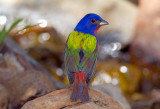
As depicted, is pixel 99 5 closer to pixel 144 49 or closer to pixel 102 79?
pixel 144 49

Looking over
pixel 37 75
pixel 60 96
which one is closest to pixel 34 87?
pixel 37 75

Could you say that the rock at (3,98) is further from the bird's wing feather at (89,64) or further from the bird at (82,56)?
the bird's wing feather at (89,64)

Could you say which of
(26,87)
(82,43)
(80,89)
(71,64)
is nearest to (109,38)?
(26,87)

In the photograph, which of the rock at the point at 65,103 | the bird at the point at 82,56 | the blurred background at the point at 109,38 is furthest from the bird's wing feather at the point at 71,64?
the blurred background at the point at 109,38

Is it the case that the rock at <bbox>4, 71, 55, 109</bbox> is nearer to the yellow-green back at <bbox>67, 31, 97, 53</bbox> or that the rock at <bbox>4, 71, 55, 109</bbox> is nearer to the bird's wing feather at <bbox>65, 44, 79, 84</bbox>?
the bird's wing feather at <bbox>65, 44, 79, 84</bbox>

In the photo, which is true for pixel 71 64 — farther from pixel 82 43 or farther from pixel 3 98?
pixel 3 98

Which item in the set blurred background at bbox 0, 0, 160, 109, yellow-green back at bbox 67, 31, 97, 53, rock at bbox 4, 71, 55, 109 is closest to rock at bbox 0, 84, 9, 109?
rock at bbox 4, 71, 55, 109
